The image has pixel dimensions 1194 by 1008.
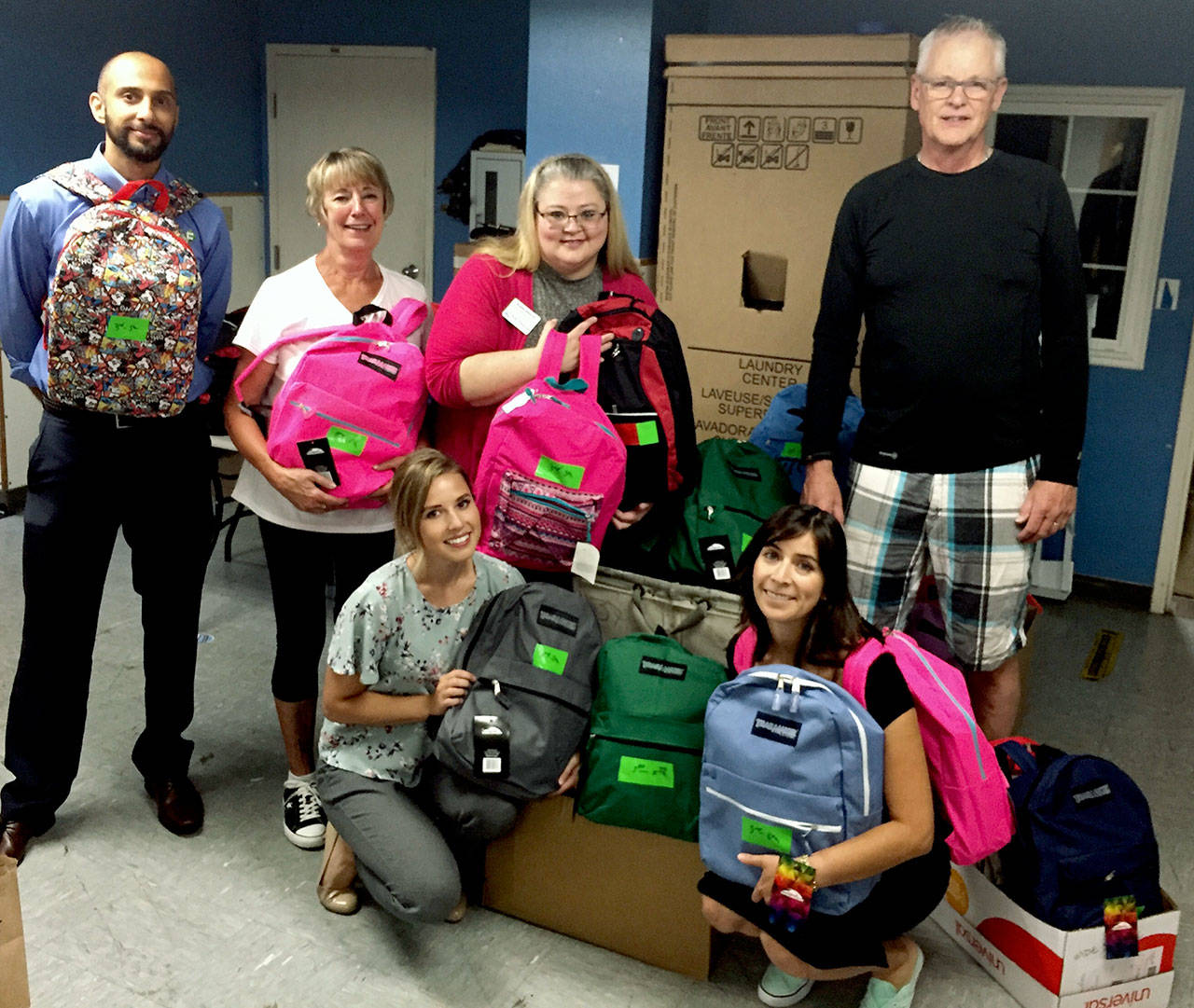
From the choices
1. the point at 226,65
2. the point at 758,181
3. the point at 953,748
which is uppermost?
the point at 226,65

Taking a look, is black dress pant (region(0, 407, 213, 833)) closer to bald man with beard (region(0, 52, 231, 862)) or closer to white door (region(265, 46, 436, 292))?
bald man with beard (region(0, 52, 231, 862))

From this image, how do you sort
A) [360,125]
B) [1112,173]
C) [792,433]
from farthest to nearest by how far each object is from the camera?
[360,125] → [1112,173] → [792,433]

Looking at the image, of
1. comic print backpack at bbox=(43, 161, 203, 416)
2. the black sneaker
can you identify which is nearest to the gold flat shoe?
the black sneaker

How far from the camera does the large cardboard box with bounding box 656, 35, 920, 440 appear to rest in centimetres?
316

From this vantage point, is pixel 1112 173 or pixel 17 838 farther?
pixel 1112 173

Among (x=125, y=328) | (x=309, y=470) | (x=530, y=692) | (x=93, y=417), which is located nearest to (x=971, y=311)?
(x=530, y=692)

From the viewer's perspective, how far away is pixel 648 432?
2268mm

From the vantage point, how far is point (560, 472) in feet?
7.22

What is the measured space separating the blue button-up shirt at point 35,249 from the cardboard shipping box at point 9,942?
125 centimetres

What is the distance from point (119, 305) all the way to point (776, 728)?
4.69ft

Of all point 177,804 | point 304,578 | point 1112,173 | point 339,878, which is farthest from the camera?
point 1112,173

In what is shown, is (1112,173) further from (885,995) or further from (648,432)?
(885,995)

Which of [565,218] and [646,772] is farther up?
[565,218]

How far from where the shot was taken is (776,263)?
3402mm
